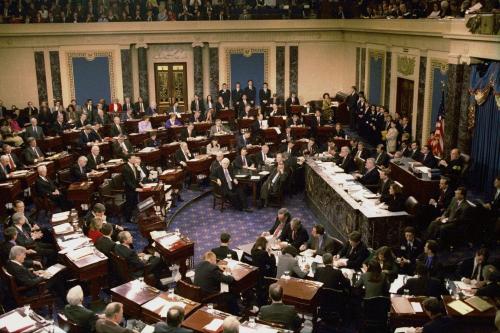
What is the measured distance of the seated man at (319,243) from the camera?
8.82 m

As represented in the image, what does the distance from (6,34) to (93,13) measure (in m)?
3.26

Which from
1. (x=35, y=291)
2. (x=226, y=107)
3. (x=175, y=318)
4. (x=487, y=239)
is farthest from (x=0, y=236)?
(x=226, y=107)

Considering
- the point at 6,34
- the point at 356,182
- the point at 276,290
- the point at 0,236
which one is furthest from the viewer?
the point at 6,34

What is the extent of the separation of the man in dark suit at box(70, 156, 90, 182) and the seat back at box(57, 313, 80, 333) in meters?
5.91

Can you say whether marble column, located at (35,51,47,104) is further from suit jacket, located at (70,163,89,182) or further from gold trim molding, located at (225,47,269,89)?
suit jacket, located at (70,163,89,182)

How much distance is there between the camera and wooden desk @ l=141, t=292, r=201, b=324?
22.5 ft

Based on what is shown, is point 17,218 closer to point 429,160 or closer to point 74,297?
point 74,297

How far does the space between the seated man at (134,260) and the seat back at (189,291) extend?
3.59 feet

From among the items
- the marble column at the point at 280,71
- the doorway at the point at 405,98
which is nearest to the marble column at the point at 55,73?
the marble column at the point at 280,71

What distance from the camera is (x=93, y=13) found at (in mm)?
20938

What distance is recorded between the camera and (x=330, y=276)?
7.57 meters

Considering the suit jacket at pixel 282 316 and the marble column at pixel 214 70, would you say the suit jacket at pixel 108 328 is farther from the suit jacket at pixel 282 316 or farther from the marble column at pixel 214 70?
the marble column at pixel 214 70

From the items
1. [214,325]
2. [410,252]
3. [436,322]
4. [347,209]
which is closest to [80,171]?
[347,209]

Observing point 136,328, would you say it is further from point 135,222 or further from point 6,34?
point 6,34
